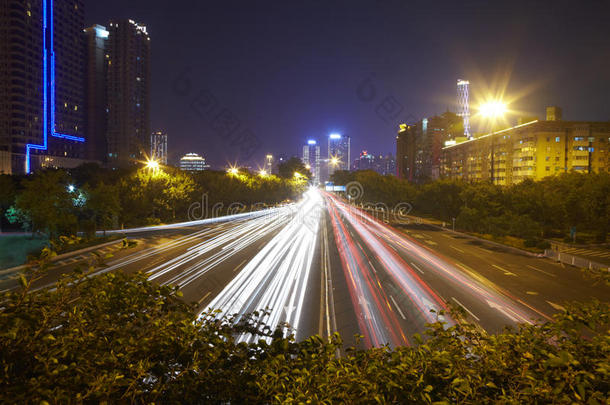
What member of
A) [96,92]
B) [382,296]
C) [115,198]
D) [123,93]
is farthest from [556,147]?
[96,92]

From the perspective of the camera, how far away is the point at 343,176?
16650 cm

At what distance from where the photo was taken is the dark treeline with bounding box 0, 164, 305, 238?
23.8m

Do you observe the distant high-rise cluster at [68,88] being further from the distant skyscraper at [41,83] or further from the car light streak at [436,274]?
the car light streak at [436,274]

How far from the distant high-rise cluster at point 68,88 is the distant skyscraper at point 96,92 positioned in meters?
0.34

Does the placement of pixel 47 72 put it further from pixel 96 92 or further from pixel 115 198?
pixel 115 198

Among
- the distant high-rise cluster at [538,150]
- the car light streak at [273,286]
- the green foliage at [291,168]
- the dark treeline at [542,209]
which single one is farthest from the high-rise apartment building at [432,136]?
the car light streak at [273,286]

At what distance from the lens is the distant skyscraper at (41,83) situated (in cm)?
8319

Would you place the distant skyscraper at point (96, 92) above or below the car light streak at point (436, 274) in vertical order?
above

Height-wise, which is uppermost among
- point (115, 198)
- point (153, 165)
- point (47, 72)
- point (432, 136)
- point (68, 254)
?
point (47, 72)

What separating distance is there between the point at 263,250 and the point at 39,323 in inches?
938

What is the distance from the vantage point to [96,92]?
426 ft

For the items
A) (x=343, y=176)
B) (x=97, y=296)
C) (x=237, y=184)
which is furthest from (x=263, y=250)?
(x=343, y=176)

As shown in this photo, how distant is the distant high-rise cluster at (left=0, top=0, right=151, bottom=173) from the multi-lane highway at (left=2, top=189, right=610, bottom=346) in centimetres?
8400

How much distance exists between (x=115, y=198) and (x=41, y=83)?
91.1 meters
